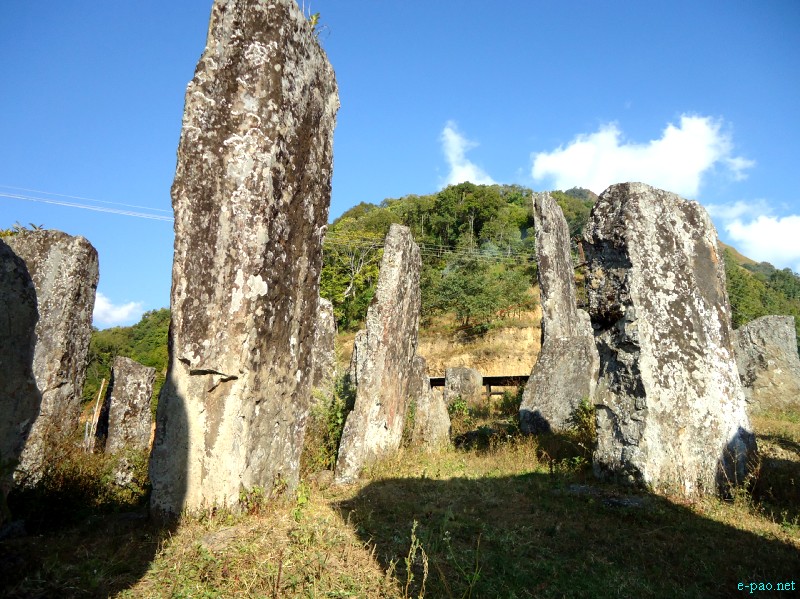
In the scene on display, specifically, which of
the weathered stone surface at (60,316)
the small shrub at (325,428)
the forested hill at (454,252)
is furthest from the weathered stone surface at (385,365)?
the forested hill at (454,252)

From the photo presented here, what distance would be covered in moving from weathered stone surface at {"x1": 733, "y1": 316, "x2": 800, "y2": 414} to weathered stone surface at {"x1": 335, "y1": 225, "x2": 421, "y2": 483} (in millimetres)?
9303

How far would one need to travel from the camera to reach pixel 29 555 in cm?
359

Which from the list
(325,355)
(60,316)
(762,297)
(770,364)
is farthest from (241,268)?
(762,297)

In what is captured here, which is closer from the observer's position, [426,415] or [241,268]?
[241,268]

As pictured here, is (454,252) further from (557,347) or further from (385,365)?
(385,365)

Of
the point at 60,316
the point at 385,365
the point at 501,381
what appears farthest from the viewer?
the point at 501,381

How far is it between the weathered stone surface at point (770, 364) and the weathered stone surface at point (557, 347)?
4920mm

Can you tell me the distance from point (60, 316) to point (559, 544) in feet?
22.5

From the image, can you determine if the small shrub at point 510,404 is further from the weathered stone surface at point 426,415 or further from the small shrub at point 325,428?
the small shrub at point 325,428

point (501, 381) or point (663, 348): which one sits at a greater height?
point (663, 348)

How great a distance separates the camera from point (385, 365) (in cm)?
756

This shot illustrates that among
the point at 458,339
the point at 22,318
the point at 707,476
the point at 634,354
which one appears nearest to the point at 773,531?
the point at 707,476

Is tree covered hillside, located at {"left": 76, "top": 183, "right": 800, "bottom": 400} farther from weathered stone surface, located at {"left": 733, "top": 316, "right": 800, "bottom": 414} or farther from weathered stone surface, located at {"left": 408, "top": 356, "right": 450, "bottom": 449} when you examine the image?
weathered stone surface, located at {"left": 408, "top": 356, "right": 450, "bottom": 449}

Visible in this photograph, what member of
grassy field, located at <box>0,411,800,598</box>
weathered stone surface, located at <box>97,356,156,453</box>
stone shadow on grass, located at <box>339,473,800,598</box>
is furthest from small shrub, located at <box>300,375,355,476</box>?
weathered stone surface, located at <box>97,356,156,453</box>
